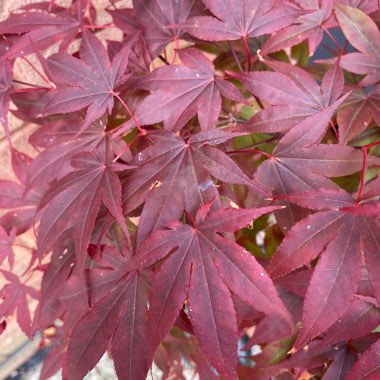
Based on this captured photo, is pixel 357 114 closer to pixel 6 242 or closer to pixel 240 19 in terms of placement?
pixel 240 19

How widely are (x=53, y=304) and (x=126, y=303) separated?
270 mm

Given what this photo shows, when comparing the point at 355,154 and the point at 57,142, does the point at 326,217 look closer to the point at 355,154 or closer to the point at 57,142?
the point at 355,154

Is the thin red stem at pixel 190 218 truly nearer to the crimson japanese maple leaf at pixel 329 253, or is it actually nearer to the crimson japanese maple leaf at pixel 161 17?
the crimson japanese maple leaf at pixel 329 253

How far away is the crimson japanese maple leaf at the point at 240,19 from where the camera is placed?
0.68m

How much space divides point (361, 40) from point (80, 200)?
494 mm

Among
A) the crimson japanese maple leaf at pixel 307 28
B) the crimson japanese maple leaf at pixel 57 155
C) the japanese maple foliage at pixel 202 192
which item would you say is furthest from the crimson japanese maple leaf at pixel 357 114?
the crimson japanese maple leaf at pixel 57 155

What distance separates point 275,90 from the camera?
2.12 feet

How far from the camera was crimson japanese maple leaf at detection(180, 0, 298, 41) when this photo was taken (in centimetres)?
68

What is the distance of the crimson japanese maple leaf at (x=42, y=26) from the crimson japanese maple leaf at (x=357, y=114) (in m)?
0.46

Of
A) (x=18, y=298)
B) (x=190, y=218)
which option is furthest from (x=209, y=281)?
(x=18, y=298)

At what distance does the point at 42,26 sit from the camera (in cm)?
77

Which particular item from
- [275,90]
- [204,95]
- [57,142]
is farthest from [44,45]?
[275,90]

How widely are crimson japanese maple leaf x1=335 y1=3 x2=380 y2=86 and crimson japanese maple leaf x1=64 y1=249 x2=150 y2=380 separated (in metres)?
0.47

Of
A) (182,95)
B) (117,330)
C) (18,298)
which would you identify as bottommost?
(18,298)
